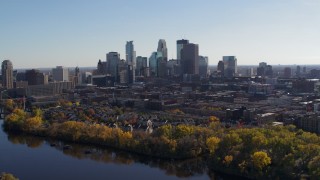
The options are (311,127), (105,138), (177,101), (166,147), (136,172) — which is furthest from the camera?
(177,101)

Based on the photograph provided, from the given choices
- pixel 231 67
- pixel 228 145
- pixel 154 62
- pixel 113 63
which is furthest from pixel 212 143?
pixel 231 67

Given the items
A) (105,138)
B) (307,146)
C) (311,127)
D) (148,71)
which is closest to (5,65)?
(148,71)

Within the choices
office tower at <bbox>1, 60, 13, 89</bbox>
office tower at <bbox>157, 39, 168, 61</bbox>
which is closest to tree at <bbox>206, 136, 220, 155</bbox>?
office tower at <bbox>1, 60, 13, 89</bbox>

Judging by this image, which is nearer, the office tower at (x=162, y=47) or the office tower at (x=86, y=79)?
the office tower at (x=86, y=79)

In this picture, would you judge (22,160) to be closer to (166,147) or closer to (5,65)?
(166,147)

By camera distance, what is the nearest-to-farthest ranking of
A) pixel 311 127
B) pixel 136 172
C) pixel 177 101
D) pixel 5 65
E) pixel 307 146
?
pixel 307 146
pixel 136 172
pixel 311 127
pixel 177 101
pixel 5 65

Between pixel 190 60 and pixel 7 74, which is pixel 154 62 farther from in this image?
pixel 7 74

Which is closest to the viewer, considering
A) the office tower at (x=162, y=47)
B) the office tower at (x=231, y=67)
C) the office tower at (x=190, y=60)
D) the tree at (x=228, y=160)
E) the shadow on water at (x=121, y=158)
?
the tree at (x=228, y=160)

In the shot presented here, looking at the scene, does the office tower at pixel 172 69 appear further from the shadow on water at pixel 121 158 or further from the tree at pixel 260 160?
the tree at pixel 260 160

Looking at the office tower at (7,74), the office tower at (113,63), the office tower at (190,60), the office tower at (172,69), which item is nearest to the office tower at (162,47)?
the office tower at (172,69)
